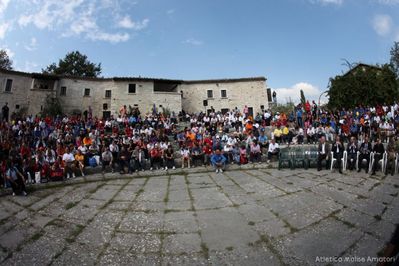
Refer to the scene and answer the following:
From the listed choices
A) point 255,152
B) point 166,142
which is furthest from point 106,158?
point 255,152

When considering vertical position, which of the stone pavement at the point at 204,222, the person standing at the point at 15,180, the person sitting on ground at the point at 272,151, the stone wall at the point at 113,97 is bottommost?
the stone pavement at the point at 204,222

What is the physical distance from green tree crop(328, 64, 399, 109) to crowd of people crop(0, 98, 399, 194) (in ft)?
23.5

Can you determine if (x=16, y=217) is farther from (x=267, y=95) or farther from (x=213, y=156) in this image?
(x=267, y=95)

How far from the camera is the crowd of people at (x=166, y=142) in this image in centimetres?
1085

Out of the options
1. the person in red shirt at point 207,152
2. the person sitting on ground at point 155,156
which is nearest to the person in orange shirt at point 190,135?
the person in red shirt at point 207,152

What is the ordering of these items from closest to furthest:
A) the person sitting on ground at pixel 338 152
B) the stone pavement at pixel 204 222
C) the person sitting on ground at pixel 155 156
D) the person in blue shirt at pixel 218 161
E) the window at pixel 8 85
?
the stone pavement at pixel 204 222, the person sitting on ground at pixel 338 152, the person in blue shirt at pixel 218 161, the person sitting on ground at pixel 155 156, the window at pixel 8 85

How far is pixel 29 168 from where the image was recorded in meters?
10.6

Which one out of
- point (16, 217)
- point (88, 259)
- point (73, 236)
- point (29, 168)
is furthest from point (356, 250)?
point (29, 168)

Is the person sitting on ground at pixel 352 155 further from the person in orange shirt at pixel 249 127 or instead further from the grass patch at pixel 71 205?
the grass patch at pixel 71 205

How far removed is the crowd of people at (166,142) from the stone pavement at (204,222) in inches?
58.4

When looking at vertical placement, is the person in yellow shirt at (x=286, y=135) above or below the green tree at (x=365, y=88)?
below

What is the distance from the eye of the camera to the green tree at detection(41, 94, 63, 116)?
28000 mm

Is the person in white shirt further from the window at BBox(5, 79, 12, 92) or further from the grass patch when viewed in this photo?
the window at BBox(5, 79, 12, 92)

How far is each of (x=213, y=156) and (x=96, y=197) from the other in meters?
5.37
